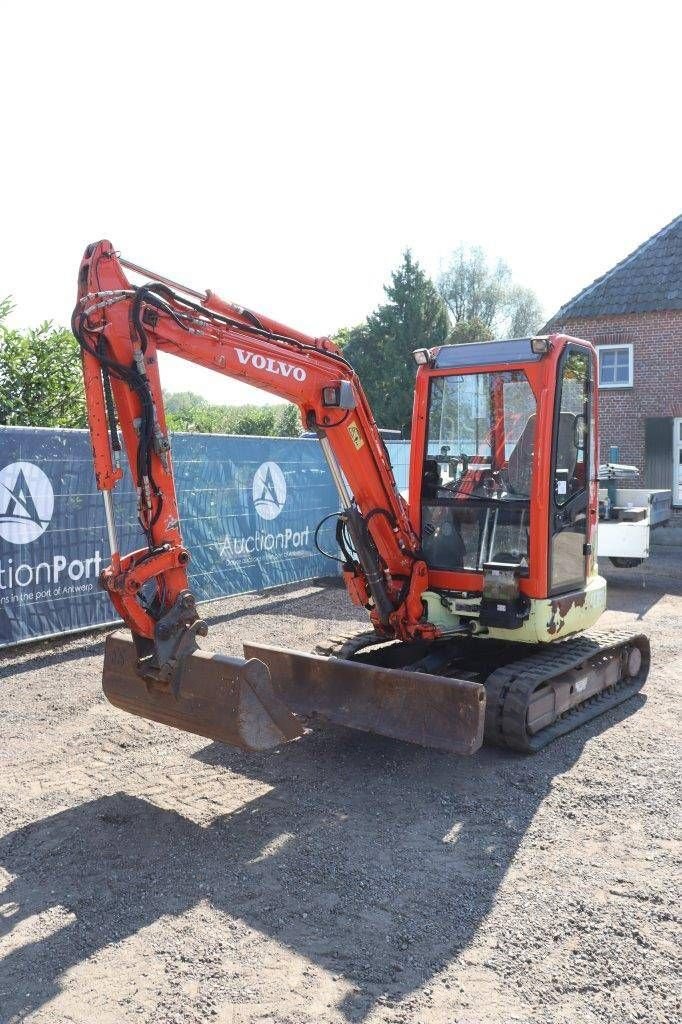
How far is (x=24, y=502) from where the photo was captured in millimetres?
8500

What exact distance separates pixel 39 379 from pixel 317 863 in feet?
34.0

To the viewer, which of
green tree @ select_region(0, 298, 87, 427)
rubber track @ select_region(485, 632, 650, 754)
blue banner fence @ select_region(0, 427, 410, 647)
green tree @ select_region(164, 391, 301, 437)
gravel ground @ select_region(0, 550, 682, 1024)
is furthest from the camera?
green tree @ select_region(164, 391, 301, 437)

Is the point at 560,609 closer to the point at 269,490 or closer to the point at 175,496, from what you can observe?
the point at 175,496

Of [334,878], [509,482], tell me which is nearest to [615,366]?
[509,482]

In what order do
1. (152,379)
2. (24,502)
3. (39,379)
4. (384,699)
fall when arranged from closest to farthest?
(152,379), (384,699), (24,502), (39,379)

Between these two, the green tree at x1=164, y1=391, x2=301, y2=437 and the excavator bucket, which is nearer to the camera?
the excavator bucket

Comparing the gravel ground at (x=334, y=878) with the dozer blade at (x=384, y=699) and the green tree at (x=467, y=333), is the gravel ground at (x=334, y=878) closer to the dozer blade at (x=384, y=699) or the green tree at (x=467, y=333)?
the dozer blade at (x=384, y=699)

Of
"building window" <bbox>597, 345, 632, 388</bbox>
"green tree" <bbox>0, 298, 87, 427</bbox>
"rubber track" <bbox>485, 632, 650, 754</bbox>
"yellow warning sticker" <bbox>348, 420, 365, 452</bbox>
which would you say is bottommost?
"rubber track" <bbox>485, 632, 650, 754</bbox>

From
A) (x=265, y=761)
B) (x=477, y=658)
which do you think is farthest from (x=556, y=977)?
(x=477, y=658)

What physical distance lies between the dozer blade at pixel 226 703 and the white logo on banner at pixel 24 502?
4.01m

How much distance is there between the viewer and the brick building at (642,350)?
1947cm

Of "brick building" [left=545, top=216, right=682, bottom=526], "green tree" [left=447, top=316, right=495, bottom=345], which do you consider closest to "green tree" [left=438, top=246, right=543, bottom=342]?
"green tree" [left=447, top=316, right=495, bottom=345]

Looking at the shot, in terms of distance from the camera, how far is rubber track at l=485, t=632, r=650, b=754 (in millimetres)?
5688

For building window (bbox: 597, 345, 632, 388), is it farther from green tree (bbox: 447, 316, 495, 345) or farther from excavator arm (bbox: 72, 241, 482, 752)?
green tree (bbox: 447, 316, 495, 345)
